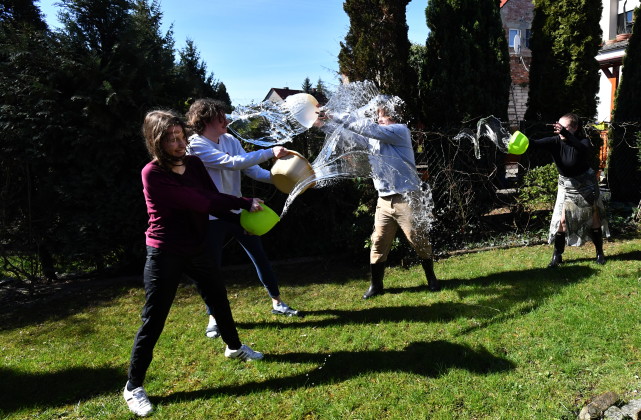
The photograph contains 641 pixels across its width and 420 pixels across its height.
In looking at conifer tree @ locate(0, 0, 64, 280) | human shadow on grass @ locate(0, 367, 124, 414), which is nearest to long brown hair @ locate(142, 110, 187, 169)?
human shadow on grass @ locate(0, 367, 124, 414)

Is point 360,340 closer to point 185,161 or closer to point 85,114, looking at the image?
point 185,161

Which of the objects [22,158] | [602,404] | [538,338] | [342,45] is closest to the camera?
[602,404]

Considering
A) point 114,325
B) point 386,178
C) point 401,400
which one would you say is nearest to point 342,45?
point 386,178

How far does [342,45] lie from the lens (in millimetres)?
7535

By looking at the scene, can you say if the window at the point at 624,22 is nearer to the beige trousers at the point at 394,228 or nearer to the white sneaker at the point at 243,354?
the beige trousers at the point at 394,228

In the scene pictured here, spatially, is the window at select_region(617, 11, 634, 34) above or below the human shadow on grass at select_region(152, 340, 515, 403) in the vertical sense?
above

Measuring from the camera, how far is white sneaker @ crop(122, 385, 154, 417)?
278cm

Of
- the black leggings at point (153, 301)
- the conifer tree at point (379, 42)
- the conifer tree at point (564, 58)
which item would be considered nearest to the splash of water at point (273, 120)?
the black leggings at point (153, 301)

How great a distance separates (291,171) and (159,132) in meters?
1.00

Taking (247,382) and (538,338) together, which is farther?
(538,338)

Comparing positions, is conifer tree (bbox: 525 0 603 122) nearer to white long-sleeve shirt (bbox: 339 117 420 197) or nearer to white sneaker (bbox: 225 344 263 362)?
white long-sleeve shirt (bbox: 339 117 420 197)

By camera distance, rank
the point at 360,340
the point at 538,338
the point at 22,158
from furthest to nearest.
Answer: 1. the point at 22,158
2. the point at 360,340
3. the point at 538,338

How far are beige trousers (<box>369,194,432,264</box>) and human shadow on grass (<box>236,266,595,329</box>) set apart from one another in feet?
1.70

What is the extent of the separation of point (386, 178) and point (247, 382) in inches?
91.5
